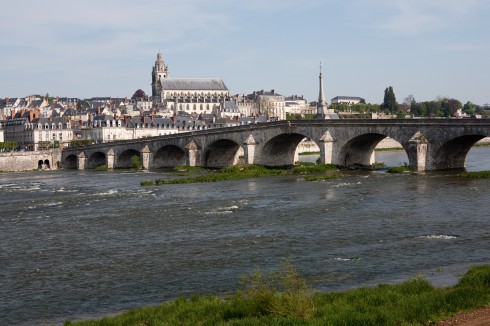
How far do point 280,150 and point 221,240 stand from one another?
4939cm

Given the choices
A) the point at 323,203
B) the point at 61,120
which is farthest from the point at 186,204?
the point at 61,120

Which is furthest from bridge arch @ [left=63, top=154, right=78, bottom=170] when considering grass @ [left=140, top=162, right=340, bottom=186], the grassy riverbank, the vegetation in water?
the grassy riverbank

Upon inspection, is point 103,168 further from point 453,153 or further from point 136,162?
point 453,153

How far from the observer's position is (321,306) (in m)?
19.5

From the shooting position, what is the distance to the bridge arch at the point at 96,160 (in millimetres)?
105094

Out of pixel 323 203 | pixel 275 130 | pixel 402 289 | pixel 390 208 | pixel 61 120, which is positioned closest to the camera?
pixel 402 289

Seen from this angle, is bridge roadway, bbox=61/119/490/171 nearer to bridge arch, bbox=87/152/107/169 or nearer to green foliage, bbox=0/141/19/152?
bridge arch, bbox=87/152/107/169

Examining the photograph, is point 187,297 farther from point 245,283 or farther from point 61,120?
point 61,120

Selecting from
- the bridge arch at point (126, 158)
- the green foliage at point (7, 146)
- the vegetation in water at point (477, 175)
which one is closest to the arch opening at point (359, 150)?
the vegetation in water at point (477, 175)

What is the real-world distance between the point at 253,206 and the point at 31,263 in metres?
17.6

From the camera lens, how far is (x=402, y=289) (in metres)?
20.9

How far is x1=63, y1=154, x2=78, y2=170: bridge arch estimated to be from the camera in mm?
109906

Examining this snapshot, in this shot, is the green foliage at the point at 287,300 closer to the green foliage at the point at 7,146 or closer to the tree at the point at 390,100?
the green foliage at the point at 7,146

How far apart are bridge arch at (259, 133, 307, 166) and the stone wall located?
42125 mm
